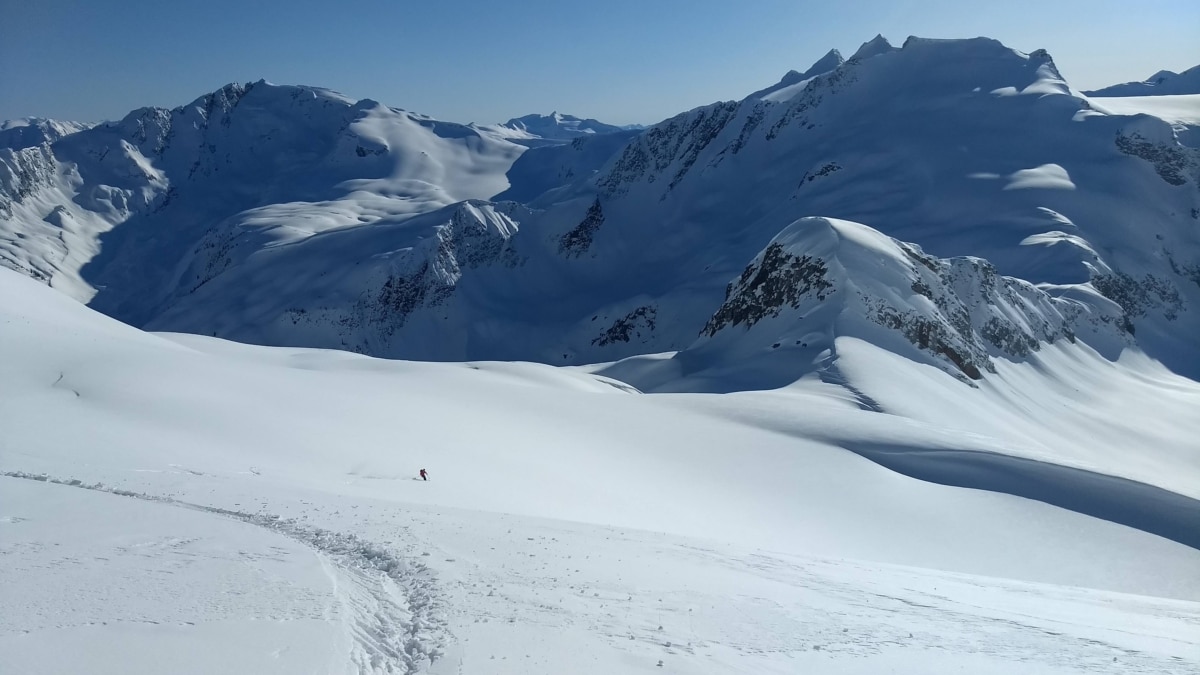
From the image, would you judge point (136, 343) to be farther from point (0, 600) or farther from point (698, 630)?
point (698, 630)

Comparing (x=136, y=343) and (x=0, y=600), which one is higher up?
(x=136, y=343)

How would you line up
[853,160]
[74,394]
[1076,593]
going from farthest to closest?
[853,160], [74,394], [1076,593]

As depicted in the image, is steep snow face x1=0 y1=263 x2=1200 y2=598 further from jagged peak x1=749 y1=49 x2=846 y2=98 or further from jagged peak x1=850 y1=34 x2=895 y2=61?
jagged peak x1=749 y1=49 x2=846 y2=98

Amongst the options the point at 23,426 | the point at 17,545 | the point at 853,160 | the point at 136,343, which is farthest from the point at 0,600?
the point at 853,160

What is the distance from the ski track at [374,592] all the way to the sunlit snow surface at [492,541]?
5 centimetres

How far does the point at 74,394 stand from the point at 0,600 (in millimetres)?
13809

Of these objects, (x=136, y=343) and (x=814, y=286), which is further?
(x=814, y=286)

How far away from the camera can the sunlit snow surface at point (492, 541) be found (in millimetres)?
9211

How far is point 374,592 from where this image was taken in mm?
10734

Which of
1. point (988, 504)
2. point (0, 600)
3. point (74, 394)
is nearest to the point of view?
point (0, 600)

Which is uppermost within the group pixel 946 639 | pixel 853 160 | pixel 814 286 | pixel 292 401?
pixel 853 160

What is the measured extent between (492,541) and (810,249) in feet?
140

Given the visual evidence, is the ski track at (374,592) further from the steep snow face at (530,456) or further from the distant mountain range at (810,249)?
the distant mountain range at (810,249)

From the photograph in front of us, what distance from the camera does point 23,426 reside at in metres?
17.7
